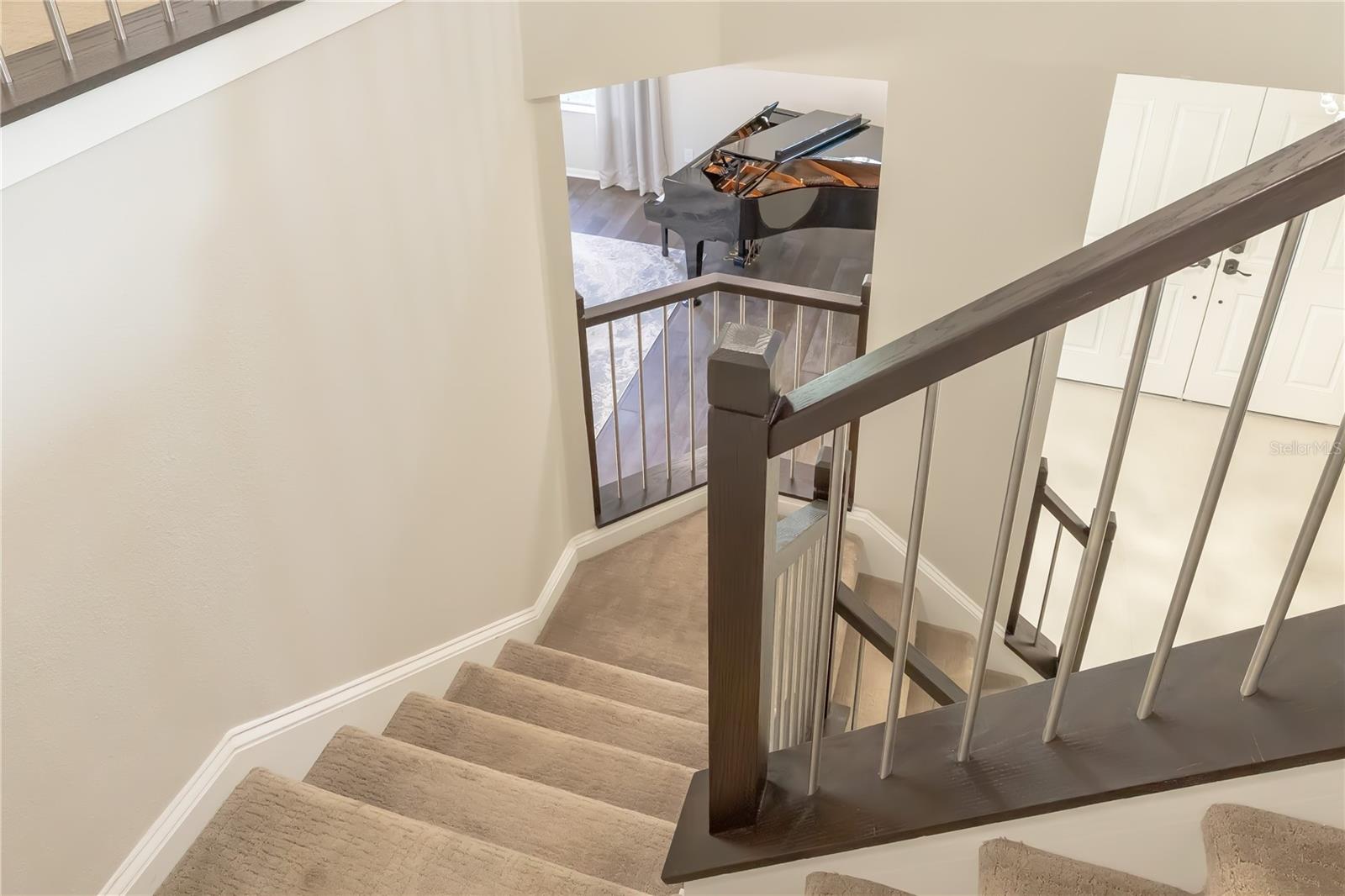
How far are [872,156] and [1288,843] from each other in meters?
6.11

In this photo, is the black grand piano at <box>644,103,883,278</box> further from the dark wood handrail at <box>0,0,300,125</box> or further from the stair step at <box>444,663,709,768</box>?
the dark wood handrail at <box>0,0,300,125</box>

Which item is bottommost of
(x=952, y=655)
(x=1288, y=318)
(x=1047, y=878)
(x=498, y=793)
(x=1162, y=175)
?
(x=952, y=655)

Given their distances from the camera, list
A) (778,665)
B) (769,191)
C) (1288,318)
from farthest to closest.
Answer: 1. (769,191)
2. (1288,318)
3. (778,665)

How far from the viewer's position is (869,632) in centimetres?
210

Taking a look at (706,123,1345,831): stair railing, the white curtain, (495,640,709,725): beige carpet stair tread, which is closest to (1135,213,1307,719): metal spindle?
(706,123,1345,831): stair railing

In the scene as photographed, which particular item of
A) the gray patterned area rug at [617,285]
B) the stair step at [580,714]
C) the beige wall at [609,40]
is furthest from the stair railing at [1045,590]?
the gray patterned area rug at [617,285]

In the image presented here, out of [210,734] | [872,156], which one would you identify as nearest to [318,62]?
[210,734]

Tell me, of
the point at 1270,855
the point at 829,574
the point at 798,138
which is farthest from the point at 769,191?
the point at 1270,855

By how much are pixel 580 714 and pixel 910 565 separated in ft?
5.85

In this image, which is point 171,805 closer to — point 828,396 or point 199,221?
point 199,221

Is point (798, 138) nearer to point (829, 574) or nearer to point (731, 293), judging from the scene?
point (731, 293)

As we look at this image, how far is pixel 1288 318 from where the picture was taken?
5.75 m

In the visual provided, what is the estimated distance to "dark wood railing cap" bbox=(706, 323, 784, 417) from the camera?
1.19 m

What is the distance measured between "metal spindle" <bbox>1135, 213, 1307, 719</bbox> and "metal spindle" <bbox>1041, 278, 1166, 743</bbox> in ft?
0.30
